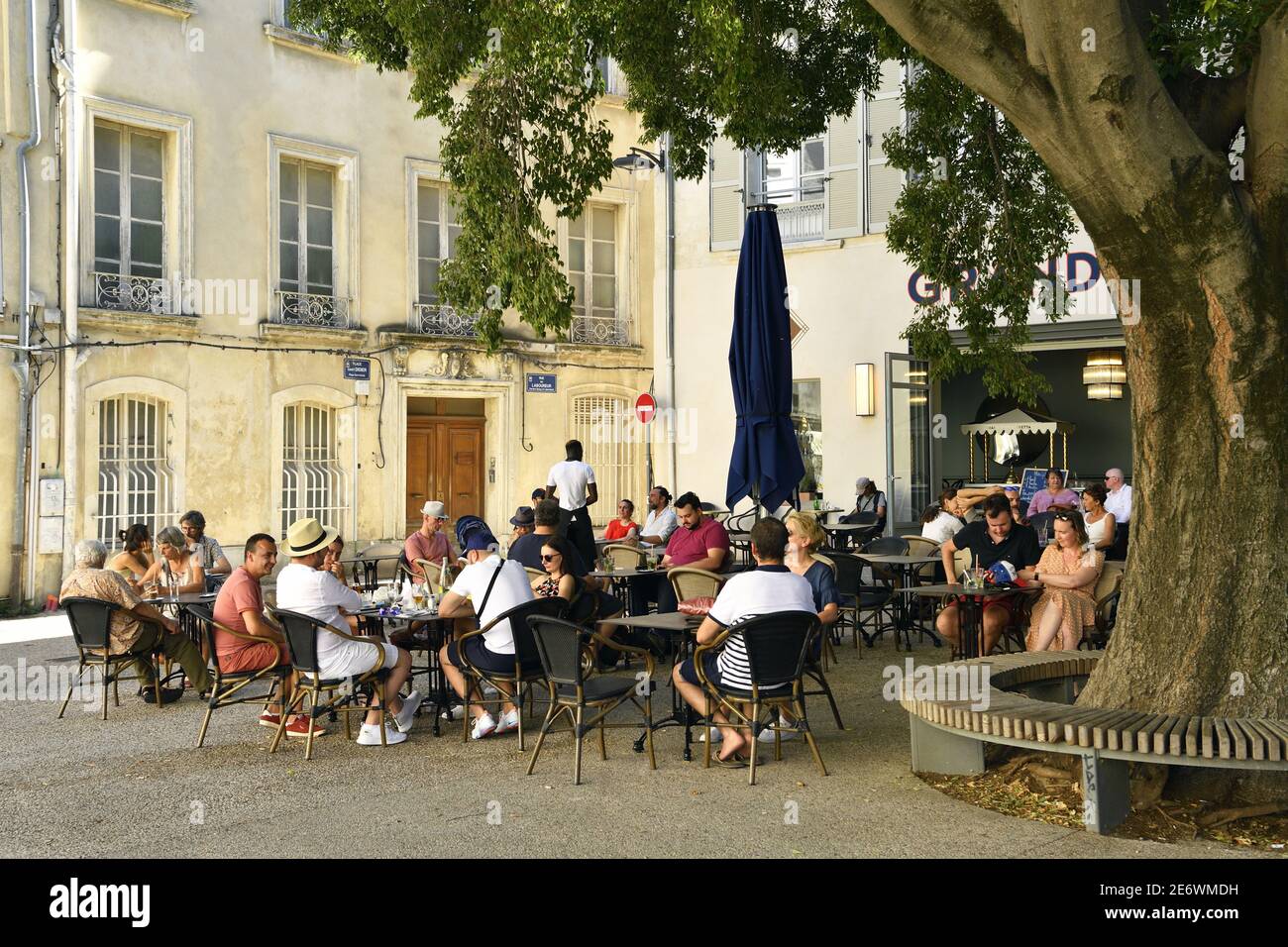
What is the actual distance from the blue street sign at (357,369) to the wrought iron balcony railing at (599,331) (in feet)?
12.3

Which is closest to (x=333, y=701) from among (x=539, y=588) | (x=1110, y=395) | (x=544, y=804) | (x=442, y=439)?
(x=539, y=588)

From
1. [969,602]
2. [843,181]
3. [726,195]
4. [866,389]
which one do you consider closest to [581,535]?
[969,602]

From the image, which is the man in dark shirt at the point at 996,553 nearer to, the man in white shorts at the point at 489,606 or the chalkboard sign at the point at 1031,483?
the man in white shorts at the point at 489,606

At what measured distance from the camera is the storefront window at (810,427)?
17750mm

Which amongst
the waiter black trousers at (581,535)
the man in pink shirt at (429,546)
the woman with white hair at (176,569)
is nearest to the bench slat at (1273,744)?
the man in pink shirt at (429,546)

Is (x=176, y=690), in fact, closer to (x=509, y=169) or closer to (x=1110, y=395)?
(x=509, y=169)

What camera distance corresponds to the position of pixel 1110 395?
18703 millimetres

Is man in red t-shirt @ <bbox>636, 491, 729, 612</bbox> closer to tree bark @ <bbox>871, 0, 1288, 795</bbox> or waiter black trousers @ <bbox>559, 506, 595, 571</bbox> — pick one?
waiter black trousers @ <bbox>559, 506, 595, 571</bbox>

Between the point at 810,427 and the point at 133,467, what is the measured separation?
8816mm

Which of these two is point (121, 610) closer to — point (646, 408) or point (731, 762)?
point (731, 762)

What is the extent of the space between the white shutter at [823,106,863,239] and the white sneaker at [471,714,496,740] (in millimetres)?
11371

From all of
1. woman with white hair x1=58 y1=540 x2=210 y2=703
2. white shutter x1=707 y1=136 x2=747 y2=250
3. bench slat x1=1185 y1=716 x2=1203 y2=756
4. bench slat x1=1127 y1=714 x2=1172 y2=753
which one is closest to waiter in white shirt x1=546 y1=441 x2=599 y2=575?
woman with white hair x1=58 y1=540 x2=210 y2=703
